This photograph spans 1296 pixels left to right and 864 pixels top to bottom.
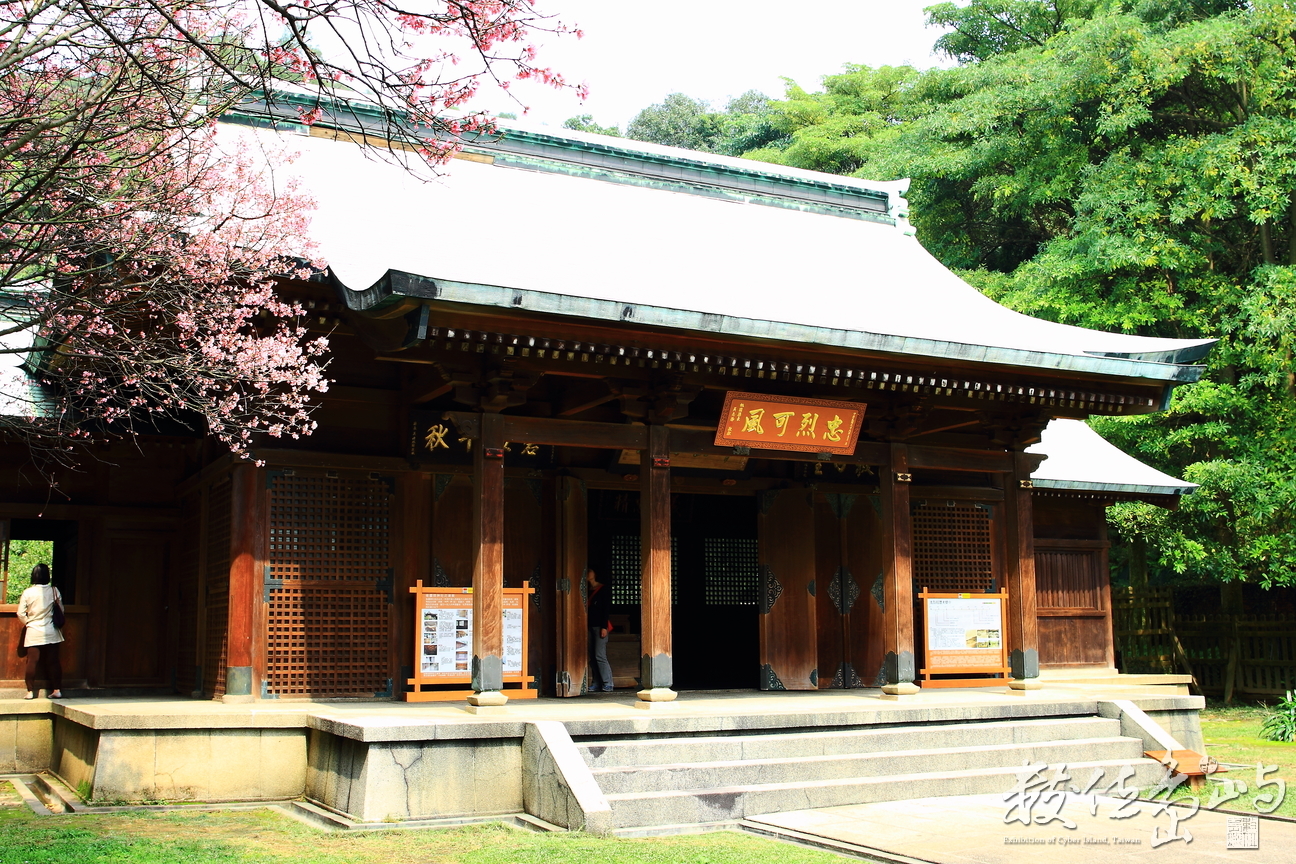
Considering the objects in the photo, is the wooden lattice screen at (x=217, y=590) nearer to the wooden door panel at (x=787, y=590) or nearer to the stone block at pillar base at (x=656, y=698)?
the stone block at pillar base at (x=656, y=698)

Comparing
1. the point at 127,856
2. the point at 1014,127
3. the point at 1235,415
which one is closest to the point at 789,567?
the point at 127,856

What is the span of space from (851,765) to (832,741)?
0.28 meters

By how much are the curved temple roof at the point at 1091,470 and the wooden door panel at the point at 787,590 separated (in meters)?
4.12

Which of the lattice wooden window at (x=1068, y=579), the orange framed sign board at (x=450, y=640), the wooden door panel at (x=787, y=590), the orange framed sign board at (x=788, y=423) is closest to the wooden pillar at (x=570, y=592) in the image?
the orange framed sign board at (x=450, y=640)

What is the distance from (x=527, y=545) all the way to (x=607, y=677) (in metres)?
1.83

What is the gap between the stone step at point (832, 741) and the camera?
8.71m

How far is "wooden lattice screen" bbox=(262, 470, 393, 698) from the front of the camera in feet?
34.4

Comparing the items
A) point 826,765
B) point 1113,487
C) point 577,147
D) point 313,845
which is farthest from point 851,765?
point 577,147

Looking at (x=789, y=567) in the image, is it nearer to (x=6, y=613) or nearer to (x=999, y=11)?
(x=6, y=613)

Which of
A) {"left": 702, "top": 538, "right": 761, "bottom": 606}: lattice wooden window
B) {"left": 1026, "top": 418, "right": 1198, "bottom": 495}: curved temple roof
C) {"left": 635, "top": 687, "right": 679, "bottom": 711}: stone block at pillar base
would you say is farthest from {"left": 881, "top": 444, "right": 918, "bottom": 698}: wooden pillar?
{"left": 1026, "top": 418, "right": 1198, "bottom": 495}: curved temple roof

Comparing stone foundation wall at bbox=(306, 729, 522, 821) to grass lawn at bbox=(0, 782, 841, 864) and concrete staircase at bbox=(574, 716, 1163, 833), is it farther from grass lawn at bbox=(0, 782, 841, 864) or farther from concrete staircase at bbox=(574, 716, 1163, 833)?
concrete staircase at bbox=(574, 716, 1163, 833)

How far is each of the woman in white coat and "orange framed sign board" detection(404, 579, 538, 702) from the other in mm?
3513

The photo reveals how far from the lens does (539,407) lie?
37.3ft

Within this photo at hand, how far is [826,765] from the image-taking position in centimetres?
904
